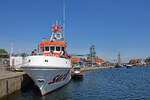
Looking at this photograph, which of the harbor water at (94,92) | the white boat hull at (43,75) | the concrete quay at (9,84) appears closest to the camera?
the concrete quay at (9,84)

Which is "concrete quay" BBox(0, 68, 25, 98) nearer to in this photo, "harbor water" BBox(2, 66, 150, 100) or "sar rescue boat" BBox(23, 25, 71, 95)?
"harbor water" BBox(2, 66, 150, 100)

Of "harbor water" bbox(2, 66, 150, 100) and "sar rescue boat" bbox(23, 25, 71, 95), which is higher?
Answer: "sar rescue boat" bbox(23, 25, 71, 95)

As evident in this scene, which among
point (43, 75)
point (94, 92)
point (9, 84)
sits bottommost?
point (94, 92)

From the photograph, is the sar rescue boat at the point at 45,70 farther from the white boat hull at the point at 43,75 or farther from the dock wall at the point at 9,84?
the dock wall at the point at 9,84

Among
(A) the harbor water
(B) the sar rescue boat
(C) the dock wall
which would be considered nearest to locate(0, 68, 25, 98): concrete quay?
(C) the dock wall

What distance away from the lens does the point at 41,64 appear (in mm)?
16812

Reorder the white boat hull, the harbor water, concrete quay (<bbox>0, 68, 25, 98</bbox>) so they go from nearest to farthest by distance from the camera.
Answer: concrete quay (<bbox>0, 68, 25, 98</bbox>)
the white boat hull
the harbor water

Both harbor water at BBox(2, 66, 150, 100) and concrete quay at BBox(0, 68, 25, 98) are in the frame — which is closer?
concrete quay at BBox(0, 68, 25, 98)

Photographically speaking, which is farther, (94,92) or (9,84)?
(94,92)

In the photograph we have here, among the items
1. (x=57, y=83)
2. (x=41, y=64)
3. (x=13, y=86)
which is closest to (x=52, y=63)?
(x=41, y=64)

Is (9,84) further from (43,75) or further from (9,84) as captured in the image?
(43,75)

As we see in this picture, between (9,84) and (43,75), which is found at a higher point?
(43,75)

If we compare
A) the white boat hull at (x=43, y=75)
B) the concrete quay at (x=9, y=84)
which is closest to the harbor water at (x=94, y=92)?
the concrete quay at (x=9, y=84)

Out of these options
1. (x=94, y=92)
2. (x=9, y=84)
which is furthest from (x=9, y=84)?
(x=94, y=92)
